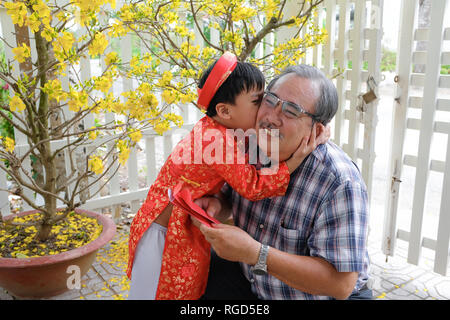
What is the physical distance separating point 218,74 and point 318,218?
663 millimetres

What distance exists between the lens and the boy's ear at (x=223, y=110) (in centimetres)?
166

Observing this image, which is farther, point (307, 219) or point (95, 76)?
point (95, 76)

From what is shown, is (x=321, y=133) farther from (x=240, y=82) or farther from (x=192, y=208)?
(x=192, y=208)

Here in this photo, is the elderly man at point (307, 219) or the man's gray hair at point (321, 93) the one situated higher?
the man's gray hair at point (321, 93)

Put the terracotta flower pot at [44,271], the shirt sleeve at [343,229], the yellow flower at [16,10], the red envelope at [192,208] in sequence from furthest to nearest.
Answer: the terracotta flower pot at [44,271], the yellow flower at [16,10], the red envelope at [192,208], the shirt sleeve at [343,229]

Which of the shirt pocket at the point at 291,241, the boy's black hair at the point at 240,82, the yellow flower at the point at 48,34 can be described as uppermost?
the yellow flower at the point at 48,34

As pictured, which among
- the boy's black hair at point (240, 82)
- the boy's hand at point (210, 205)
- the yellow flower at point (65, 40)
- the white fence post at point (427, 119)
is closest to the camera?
the boy's black hair at point (240, 82)

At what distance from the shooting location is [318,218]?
1454 mm

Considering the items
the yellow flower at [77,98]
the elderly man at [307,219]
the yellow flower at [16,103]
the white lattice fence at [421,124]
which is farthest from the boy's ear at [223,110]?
the white lattice fence at [421,124]

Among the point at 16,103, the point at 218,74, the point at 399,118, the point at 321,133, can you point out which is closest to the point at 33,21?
the point at 16,103

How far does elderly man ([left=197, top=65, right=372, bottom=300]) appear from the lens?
1390mm

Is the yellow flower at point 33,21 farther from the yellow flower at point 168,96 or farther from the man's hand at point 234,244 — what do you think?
the man's hand at point 234,244

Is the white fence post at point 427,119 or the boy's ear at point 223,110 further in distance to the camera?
the white fence post at point 427,119

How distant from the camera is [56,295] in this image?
111 inches
